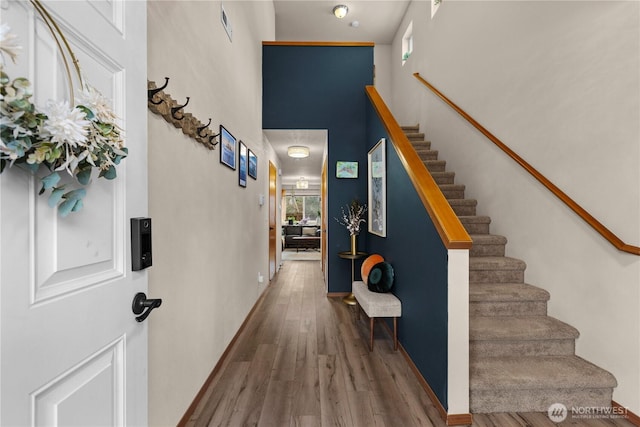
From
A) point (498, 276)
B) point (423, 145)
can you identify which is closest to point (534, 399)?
point (498, 276)

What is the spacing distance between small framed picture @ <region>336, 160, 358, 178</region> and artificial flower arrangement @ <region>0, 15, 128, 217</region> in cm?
376

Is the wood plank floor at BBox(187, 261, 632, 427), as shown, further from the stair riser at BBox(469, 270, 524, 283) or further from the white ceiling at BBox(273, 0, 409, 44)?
the white ceiling at BBox(273, 0, 409, 44)

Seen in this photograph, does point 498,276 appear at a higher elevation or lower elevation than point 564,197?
lower

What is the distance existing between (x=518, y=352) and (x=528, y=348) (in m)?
0.08

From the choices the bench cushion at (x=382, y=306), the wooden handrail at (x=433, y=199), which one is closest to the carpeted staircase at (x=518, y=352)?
the bench cushion at (x=382, y=306)

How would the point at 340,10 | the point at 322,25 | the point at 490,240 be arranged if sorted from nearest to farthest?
the point at 490,240, the point at 340,10, the point at 322,25

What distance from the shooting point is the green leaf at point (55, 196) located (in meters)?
0.58

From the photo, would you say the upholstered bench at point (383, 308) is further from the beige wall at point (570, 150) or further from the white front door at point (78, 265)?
the white front door at point (78, 265)

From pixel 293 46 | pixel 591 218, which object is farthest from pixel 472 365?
pixel 293 46

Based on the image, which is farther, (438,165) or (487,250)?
→ (438,165)

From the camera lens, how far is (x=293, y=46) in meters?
4.41

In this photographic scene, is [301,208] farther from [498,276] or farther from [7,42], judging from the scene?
[7,42]

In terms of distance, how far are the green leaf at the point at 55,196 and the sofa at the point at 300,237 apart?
874cm

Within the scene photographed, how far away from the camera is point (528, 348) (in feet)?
6.56
